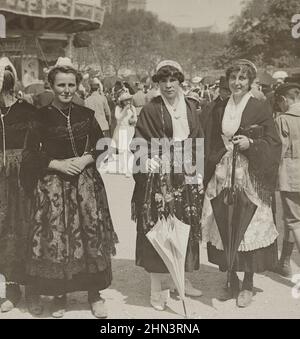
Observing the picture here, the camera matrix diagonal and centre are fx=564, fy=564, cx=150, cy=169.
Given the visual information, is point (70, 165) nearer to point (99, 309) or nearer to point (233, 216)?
point (99, 309)

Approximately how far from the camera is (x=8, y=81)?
143 inches

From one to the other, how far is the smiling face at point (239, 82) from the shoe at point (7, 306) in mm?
2095

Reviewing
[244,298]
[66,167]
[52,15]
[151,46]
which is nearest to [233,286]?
[244,298]

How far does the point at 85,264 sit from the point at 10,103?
1160mm

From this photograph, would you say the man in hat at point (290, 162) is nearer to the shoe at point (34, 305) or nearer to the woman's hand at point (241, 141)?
the woman's hand at point (241, 141)

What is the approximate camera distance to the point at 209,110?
4023 mm

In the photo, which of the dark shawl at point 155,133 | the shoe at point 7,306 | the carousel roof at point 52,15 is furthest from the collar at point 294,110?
the carousel roof at point 52,15

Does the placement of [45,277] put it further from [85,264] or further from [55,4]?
[55,4]

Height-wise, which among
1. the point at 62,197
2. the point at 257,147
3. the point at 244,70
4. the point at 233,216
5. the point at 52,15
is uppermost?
the point at 52,15

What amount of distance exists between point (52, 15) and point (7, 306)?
6389 millimetres

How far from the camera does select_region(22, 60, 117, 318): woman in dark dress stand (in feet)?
11.7
